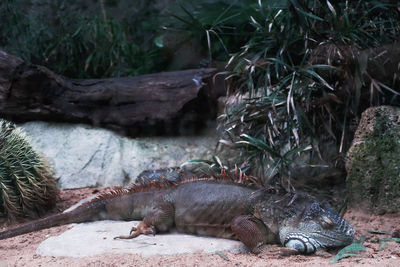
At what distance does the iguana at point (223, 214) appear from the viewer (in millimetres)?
3924

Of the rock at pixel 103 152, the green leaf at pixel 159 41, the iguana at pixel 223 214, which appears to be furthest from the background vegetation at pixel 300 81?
the green leaf at pixel 159 41

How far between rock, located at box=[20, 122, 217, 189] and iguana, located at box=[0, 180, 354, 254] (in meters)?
1.96

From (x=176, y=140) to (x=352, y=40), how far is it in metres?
3.68

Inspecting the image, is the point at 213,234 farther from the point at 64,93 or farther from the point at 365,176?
the point at 64,93

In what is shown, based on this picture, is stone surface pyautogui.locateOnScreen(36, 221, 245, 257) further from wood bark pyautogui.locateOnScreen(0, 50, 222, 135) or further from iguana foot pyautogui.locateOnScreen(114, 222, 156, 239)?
wood bark pyautogui.locateOnScreen(0, 50, 222, 135)

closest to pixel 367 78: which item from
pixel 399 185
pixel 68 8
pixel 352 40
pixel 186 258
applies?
pixel 352 40

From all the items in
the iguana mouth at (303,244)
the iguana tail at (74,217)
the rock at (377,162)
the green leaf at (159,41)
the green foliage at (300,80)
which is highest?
the green leaf at (159,41)

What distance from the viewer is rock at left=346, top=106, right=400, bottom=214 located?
4.68 m

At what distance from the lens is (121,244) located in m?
4.04

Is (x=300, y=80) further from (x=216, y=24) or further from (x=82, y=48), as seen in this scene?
(x=82, y=48)

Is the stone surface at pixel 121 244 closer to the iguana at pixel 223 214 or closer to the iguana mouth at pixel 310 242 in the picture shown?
the iguana at pixel 223 214

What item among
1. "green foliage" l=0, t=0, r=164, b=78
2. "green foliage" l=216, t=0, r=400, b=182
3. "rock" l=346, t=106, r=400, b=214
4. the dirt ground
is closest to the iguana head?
the dirt ground

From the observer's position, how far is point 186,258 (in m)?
3.66

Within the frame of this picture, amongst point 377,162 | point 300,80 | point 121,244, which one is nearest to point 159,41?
point 300,80
